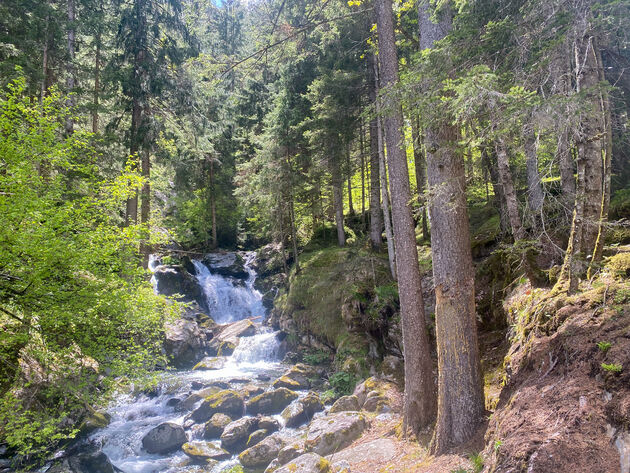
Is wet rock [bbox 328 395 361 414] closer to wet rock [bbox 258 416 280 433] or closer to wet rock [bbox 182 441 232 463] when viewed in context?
wet rock [bbox 258 416 280 433]

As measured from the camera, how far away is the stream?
8750 millimetres

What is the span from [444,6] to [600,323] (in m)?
4.75

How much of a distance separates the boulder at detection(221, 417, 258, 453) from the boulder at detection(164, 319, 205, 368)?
6.30 meters

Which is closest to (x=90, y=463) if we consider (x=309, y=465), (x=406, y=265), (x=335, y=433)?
(x=309, y=465)

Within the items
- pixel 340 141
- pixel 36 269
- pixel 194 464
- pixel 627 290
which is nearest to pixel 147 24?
pixel 340 141

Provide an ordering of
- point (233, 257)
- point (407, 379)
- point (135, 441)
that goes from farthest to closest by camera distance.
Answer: point (233, 257), point (135, 441), point (407, 379)

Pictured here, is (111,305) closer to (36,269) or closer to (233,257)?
(36,269)

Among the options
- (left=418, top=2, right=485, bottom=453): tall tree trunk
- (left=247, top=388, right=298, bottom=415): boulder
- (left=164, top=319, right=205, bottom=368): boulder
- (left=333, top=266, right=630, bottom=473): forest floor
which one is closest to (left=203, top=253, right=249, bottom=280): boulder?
(left=164, top=319, right=205, bottom=368): boulder

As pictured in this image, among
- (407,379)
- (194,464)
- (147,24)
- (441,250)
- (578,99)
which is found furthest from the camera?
(147,24)

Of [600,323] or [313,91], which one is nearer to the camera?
[600,323]

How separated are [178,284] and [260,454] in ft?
43.5

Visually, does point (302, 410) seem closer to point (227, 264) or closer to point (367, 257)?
point (367, 257)

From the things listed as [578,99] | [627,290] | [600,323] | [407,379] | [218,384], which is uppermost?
[578,99]

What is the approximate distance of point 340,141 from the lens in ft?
47.6
